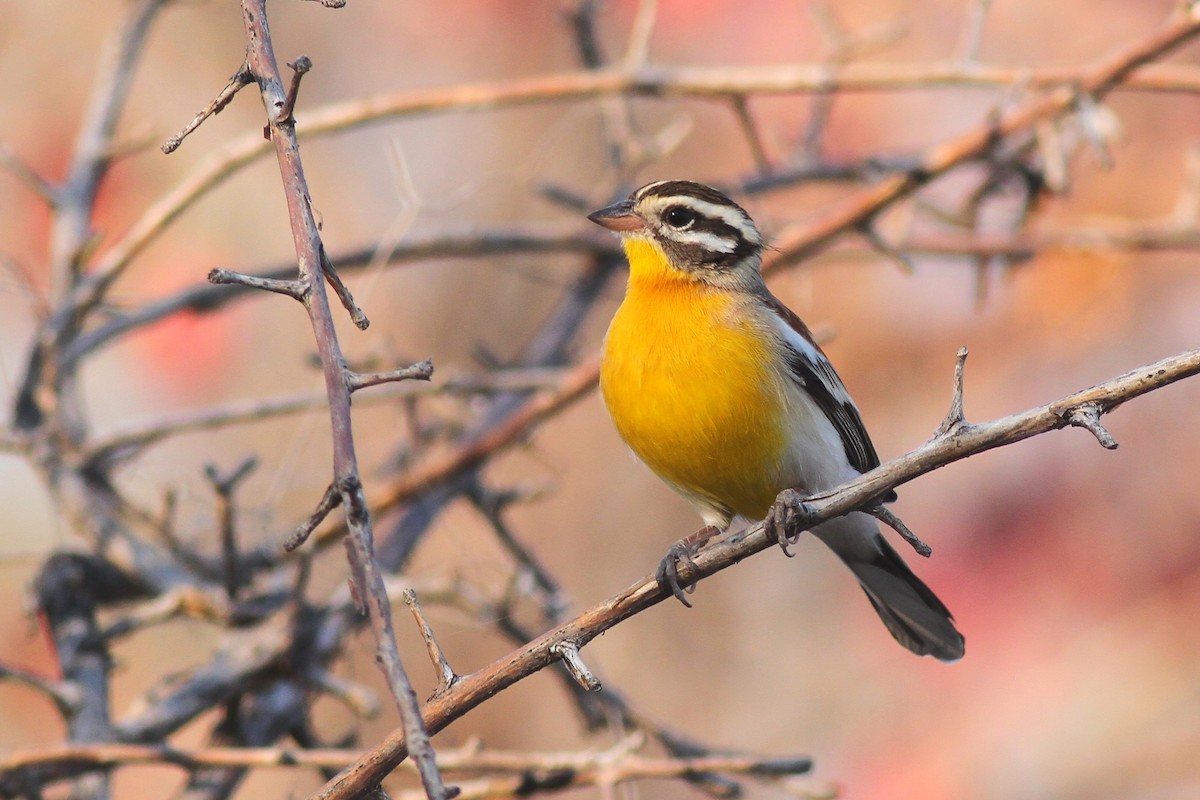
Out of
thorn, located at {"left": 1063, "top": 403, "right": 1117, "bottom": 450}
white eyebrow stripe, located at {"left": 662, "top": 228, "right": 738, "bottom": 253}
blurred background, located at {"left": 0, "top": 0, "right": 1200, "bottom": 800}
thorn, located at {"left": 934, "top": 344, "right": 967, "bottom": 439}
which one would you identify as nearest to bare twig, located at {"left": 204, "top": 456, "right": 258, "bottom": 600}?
white eyebrow stripe, located at {"left": 662, "top": 228, "right": 738, "bottom": 253}

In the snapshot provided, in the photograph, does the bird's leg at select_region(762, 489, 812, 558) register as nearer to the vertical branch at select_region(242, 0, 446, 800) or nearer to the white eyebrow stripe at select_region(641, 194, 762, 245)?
the vertical branch at select_region(242, 0, 446, 800)

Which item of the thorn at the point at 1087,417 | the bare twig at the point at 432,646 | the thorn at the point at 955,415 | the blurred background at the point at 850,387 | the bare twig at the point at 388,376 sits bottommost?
the thorn at the point at 1087,417

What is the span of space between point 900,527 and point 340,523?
293 cm

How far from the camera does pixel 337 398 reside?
201cm

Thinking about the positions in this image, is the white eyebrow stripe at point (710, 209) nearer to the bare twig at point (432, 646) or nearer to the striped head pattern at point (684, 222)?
the striped head pattern at point (684, 222)

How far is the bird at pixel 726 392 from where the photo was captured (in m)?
4.42

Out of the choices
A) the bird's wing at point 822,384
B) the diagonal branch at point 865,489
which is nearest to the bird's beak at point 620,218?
the bird's wing at point 822,384

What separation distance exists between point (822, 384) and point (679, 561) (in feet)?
4.27

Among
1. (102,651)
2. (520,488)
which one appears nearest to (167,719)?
(102,651)

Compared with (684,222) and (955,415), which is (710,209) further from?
(955,415)

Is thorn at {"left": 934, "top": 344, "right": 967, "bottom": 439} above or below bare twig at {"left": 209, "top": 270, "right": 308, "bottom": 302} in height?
below

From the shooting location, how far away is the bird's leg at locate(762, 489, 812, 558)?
309cm

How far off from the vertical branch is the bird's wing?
9.40ft

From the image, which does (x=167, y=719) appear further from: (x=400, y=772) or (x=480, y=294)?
(x=480, y=294)
